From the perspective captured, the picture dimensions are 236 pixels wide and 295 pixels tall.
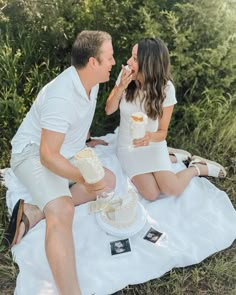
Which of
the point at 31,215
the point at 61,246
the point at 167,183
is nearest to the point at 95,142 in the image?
the point at 167,183

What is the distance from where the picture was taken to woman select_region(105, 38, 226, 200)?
358 cm

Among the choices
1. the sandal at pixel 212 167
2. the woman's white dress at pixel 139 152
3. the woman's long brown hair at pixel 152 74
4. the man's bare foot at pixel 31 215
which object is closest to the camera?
the man's bare foot at pixel 31 215

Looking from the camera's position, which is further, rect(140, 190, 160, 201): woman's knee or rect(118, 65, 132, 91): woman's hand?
rect(140, 190, 160, 201): woman's knee

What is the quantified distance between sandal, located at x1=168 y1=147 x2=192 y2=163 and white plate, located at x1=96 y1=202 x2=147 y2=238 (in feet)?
Answer: 2.96

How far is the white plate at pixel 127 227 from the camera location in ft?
11.3

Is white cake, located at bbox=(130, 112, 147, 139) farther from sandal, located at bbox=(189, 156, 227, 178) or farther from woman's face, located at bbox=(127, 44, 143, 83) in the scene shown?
sandal, located at bbox=(189, 156, 227, 178)

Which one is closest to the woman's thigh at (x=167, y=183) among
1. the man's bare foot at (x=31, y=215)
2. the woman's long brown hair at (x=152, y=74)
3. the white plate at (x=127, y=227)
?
the white plate at (x=127, y=227)

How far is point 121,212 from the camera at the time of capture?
3443 millimetres

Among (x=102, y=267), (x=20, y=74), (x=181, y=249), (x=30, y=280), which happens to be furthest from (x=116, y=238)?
(x=20, y=74)

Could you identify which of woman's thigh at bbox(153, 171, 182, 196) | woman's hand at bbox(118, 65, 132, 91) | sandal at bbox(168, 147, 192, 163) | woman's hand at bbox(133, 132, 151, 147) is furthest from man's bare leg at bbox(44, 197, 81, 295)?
sandal at bbox(168, 147, 192, 163)

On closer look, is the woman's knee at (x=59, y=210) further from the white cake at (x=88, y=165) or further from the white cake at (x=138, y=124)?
the white cake at (x=138, y=124)

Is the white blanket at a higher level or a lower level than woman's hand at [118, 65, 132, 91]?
lower

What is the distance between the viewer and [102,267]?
10.7ft

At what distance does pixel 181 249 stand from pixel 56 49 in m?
2.62
